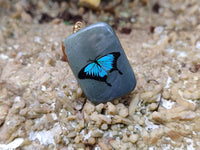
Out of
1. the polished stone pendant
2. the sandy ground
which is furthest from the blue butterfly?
the sandy ground

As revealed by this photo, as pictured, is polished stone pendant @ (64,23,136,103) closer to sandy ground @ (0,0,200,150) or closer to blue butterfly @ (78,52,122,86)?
blue butterfly @ (78,52,122,86)

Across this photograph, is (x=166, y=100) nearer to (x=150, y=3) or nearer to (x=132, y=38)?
(x=132, y=38)

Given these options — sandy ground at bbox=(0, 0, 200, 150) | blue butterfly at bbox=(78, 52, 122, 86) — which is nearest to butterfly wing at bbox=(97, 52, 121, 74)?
blue butterfly at bbox=(78, 52, 122, 86)

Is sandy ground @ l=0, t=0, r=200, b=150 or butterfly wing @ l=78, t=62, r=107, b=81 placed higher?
butterfly wing @ l=78, t=62, r=107, b=81

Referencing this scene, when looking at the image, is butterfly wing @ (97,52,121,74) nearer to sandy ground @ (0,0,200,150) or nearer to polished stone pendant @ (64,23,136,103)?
polished stone pendant @ (64,23,136,103)

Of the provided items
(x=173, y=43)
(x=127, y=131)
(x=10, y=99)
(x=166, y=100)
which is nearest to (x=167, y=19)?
(x=173, y=43)

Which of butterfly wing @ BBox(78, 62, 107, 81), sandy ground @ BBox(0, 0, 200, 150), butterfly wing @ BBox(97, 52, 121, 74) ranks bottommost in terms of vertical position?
sandy ground @ BBox(0, 0, 200, 150)

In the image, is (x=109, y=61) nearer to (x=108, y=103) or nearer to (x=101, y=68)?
(x=101, y=68)

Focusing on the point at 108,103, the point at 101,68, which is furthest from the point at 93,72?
the point at 108,103

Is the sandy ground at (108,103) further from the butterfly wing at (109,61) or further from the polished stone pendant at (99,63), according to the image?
the butterfly wing at (109,61)
